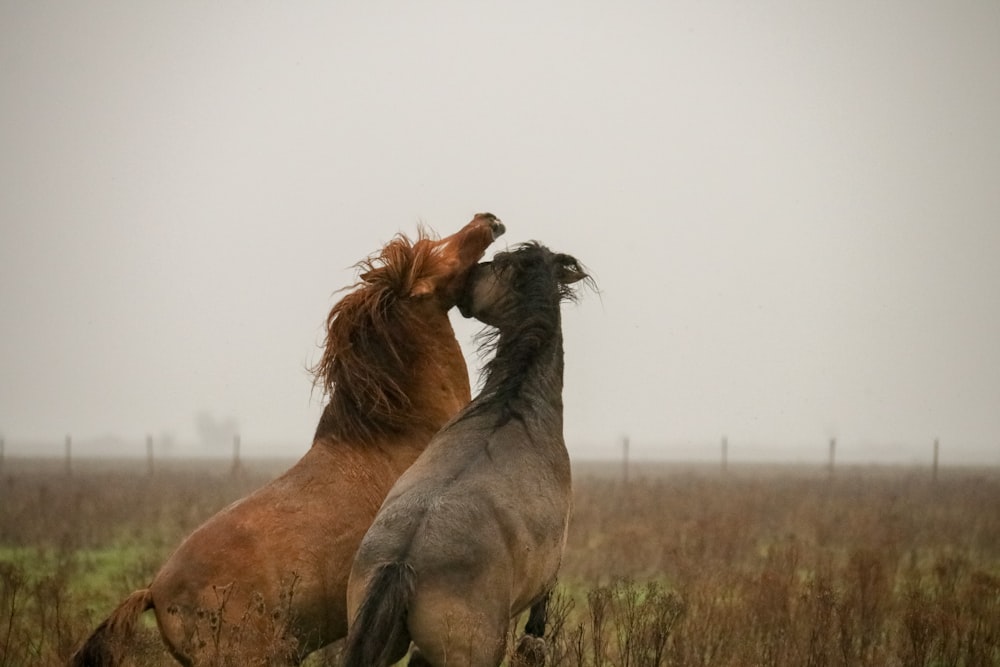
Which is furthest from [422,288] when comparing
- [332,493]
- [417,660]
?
[417,660]

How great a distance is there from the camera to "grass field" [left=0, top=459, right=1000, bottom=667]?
7.27m

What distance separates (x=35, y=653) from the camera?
730 centimetres

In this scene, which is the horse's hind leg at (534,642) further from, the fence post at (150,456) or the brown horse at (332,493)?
the fence post at (150,456)

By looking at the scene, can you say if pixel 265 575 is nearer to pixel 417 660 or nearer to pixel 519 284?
pixel 417 660

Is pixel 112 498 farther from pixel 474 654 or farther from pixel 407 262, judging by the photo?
pixel 474 654

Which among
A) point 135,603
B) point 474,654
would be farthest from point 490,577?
point 135,603

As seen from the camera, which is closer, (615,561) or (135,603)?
(135,603)

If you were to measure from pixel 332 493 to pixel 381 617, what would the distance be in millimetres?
1523

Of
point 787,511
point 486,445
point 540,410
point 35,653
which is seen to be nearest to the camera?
point 486,445

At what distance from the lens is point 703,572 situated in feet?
39.3

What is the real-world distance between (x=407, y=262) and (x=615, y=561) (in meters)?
8.57

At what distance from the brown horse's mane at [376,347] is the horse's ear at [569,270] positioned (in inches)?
27.7

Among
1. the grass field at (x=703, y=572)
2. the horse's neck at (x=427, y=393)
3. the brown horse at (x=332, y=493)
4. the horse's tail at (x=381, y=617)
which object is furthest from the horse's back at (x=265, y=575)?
the horse's tail at (x=381, y=617)

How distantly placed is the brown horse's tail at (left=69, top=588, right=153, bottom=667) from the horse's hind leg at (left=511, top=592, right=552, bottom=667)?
1.96 meters
